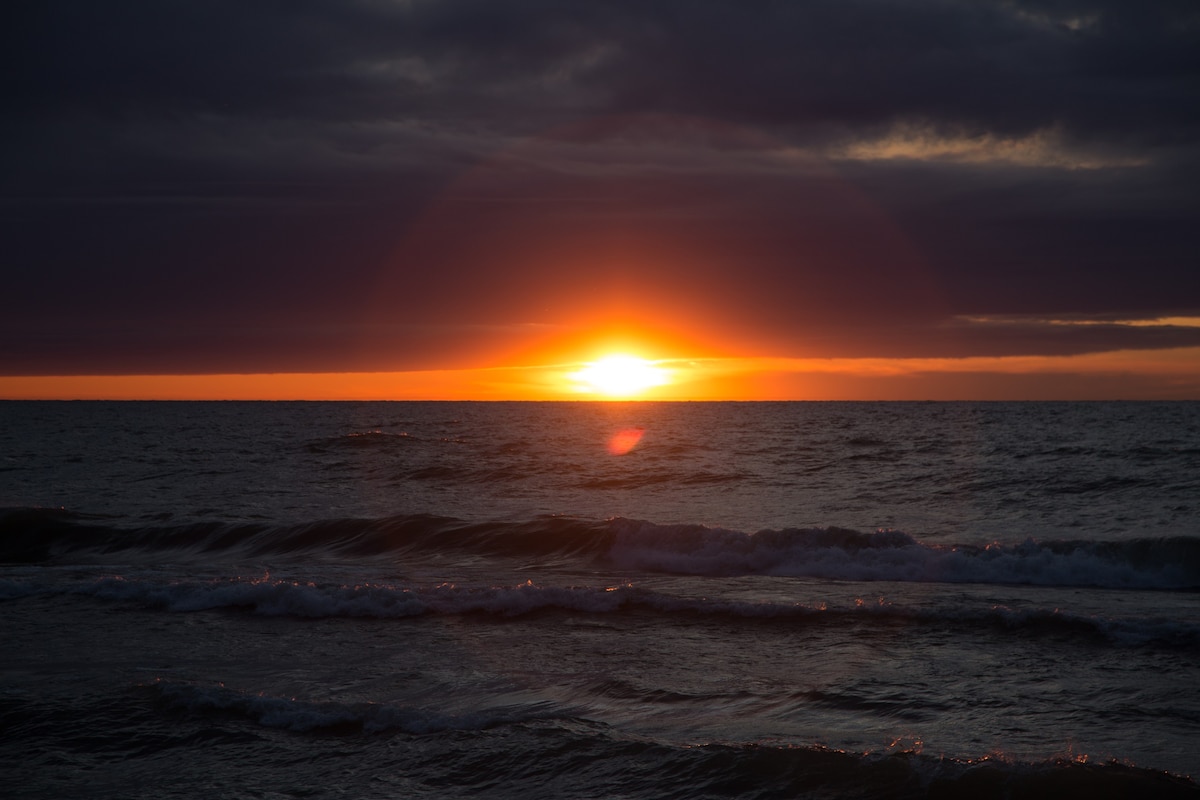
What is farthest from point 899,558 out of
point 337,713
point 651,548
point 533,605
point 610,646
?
point 337,713

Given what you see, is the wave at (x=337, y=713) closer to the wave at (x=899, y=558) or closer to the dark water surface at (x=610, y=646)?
the dark water surface at (x=610, y=646)

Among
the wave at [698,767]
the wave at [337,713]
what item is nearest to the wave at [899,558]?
the wave at [337,713]

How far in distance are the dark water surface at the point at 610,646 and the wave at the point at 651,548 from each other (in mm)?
82

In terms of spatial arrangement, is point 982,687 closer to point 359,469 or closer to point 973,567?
point 973,567

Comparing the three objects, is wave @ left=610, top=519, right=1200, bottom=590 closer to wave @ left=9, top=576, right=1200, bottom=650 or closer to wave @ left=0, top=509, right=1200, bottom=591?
wave @ left=0, top=509, right=1200, bottom=591

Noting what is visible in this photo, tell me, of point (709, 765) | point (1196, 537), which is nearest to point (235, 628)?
point (709, 765)

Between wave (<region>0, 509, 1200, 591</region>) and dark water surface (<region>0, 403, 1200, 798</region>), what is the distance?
82 mm

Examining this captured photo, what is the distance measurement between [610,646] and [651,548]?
26.6 ft

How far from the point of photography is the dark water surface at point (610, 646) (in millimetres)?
7910

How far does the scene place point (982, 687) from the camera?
32.3 ft

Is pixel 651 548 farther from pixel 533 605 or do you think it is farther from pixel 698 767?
pixel 698 767

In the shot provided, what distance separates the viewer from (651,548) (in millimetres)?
20109

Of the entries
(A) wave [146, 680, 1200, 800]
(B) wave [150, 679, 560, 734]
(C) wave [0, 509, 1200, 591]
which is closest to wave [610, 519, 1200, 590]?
(C) wave [0, 509, 1200, 591]

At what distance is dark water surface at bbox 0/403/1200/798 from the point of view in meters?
7.91
